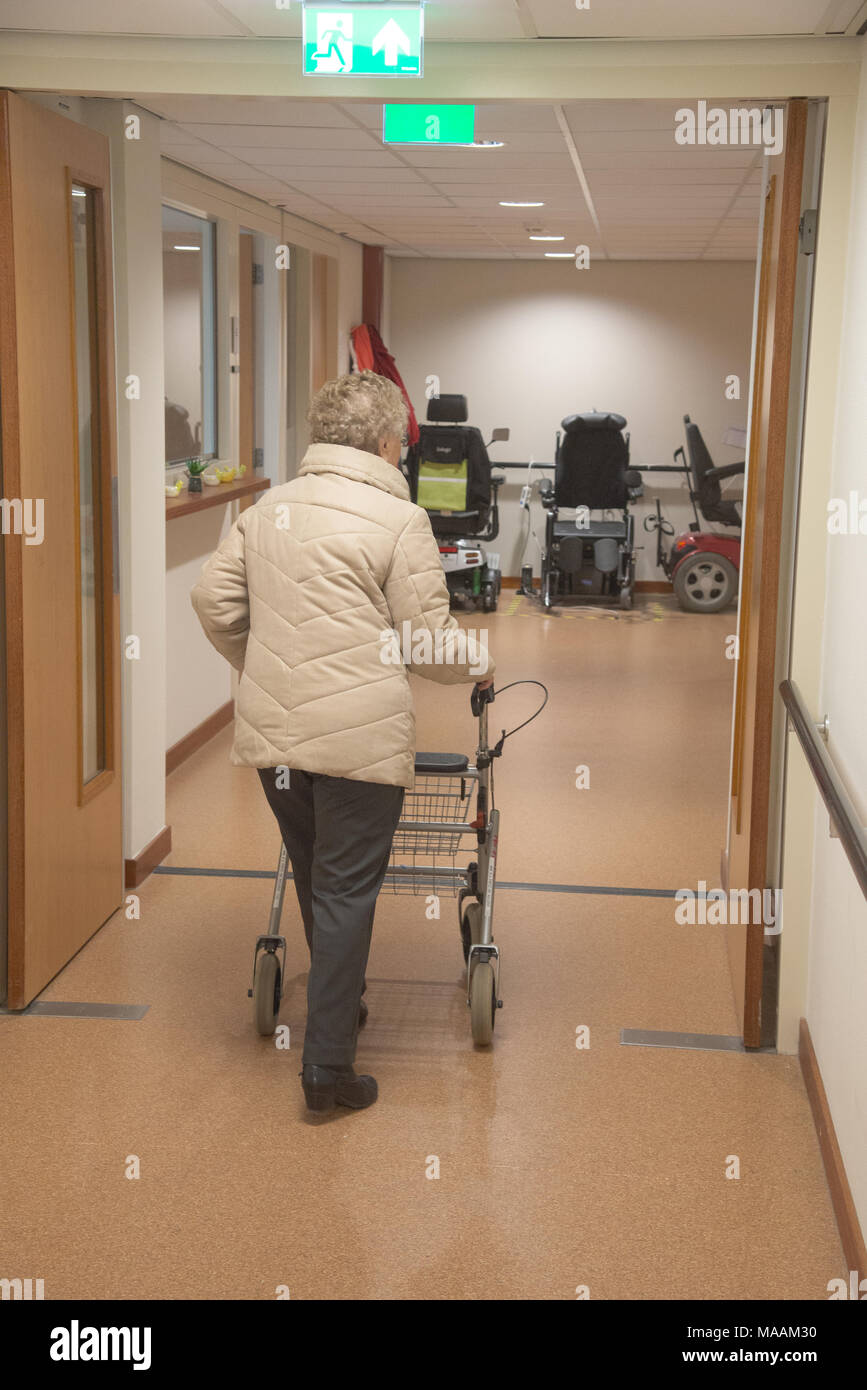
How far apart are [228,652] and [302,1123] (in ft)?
3.58

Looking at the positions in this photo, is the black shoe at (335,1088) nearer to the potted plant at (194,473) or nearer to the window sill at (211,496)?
the window sill at (211,496)

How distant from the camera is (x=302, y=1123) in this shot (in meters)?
3.19

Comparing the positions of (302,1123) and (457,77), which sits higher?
(457,77)

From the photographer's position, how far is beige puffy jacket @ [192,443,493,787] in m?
3.02

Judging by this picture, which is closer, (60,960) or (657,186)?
(60,960)

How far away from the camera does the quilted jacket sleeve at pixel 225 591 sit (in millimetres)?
3145

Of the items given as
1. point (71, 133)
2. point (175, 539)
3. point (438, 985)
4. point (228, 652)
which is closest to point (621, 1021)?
point (438, 985)

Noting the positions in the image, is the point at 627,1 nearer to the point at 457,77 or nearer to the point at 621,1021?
the point at 457,77

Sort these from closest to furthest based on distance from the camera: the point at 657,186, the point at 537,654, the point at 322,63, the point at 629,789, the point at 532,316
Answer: the point at 322,63 → the point at 629,789 → the point at 657,186 → the point at 537,654 → the point at 532,316

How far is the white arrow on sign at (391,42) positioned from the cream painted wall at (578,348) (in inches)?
344

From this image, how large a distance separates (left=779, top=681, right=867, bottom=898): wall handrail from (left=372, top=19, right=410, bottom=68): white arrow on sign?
173 cm

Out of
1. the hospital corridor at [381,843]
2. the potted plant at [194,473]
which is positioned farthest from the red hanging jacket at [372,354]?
the hospital corridor at [381,843]
